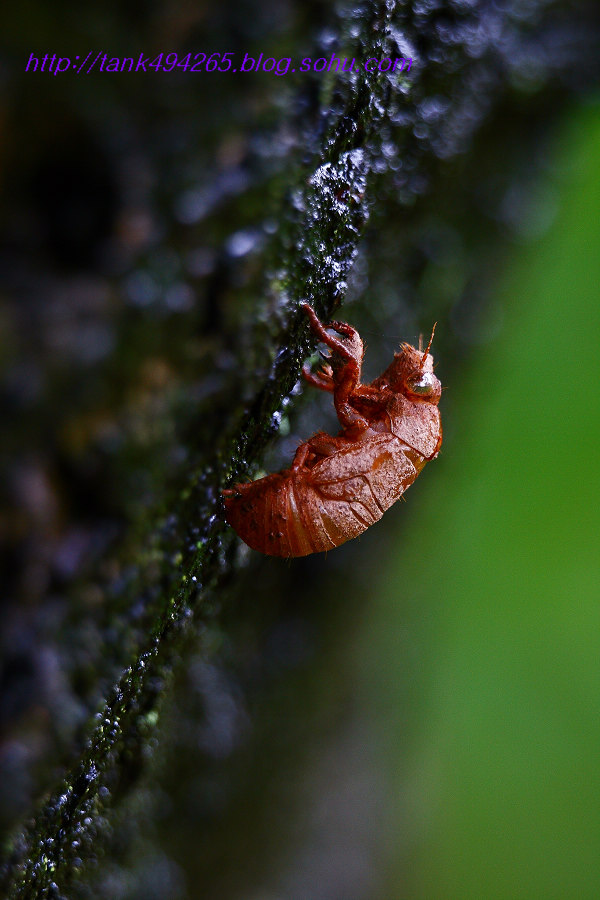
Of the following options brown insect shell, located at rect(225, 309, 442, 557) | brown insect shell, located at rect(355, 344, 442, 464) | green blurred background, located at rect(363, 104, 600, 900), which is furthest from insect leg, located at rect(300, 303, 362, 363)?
green blurred background, located at rect(363, 104, 600, 900)

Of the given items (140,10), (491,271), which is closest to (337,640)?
(491,271)

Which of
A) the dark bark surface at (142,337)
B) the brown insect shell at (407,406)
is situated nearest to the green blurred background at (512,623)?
the brown insect shell at (407,406)

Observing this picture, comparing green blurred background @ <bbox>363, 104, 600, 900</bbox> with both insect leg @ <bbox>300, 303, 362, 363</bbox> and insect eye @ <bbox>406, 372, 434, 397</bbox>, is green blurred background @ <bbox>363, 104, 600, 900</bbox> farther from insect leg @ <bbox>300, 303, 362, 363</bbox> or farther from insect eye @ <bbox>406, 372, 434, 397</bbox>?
insect leg @ <bbox>300, 303, 362, 363</bbox>

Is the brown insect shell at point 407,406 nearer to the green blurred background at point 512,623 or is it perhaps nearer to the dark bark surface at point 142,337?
the dark bark surface at point 142,337

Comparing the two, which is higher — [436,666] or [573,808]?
[436,666]

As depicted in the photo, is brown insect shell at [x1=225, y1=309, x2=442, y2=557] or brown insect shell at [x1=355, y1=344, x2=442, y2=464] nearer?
brown insect shell at [x1=225, y1=309, x2=442, y2=557]

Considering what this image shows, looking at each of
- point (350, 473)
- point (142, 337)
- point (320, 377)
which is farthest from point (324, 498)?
point (142, 337)

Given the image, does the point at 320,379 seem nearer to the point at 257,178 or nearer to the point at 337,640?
the point at 257,178

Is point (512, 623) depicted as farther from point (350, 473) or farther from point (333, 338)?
point (333, 338)
